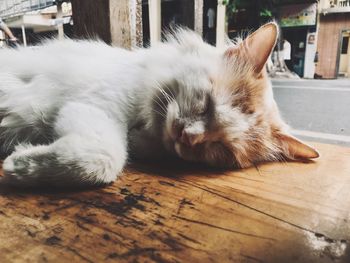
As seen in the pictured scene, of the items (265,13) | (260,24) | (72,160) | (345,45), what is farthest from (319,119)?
(345,45)

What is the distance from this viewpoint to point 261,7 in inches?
341

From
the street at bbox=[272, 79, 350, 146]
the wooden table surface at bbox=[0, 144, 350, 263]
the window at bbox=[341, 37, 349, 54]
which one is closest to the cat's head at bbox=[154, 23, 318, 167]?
the wooden table surface at bbox=[0, 144, 350, 263]

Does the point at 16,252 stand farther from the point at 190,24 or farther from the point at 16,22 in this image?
the point at 16,22

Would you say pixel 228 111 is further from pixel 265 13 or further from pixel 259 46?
pixel 265 13

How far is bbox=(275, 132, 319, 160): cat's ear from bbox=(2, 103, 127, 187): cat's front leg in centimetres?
60

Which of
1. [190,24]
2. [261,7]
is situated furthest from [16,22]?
[190,24]

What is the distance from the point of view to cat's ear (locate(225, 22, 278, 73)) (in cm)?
109

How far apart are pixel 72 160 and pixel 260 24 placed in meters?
8.33

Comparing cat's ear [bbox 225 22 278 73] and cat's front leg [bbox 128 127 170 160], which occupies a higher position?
cat's ear [bbox 225 22 278 73]

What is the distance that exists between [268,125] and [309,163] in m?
0.22

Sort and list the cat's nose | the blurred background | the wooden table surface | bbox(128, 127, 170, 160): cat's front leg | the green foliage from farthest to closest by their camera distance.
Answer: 1. the green foliage
2. the blurred background
3. bbox(128, 127, 170, 160): cat's front leg
4. the cat's nose
5. the wooden table surface

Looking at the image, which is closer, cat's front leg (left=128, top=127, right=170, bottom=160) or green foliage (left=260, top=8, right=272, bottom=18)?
cat's front leg (left=128, top=127, right=170, bottom=160)

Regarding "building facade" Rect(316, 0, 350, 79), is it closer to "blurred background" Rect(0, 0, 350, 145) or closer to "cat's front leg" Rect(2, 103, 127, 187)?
"blurred background" Rect(0, 0, 350, 145)

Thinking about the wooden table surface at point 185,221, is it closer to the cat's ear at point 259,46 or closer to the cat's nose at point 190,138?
the cat's nose at point 190,138
